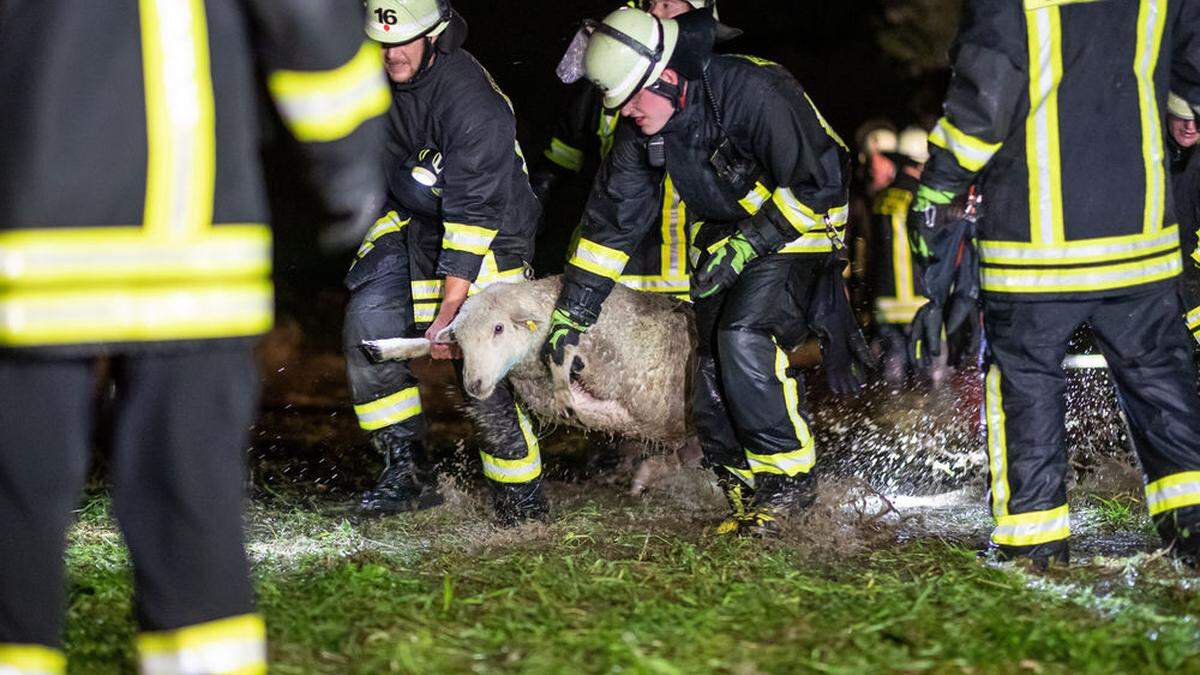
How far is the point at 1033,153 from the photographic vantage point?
4.07 metres

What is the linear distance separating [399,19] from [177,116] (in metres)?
3.04

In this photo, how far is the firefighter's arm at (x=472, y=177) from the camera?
528cm

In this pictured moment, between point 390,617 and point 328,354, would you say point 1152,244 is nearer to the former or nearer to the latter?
point 390,617

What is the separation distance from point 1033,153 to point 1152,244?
501 millimetres

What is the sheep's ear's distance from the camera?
16.7ft

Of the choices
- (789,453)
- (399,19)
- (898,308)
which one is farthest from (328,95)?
(898,308)

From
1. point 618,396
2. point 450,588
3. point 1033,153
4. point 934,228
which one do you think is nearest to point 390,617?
point 450,588

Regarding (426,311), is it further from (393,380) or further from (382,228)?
(382,228)

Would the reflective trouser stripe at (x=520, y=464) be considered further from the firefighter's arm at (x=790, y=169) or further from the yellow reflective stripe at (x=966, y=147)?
the yellow reflective stripe at (x=966, y=147)

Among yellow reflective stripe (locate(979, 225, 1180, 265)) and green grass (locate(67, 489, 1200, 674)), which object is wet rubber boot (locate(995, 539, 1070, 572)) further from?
yellow reflective stripe (locate(979, 225, 1180, 265))

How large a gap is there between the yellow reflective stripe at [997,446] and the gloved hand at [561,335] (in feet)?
5.40

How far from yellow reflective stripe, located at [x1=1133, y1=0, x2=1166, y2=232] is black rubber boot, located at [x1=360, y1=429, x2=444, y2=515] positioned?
3388 mm

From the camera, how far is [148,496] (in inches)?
96.2

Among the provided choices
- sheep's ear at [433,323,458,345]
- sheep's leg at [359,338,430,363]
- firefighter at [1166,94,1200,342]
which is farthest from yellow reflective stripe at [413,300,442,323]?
firefighter at [1166,94,1200,342]
